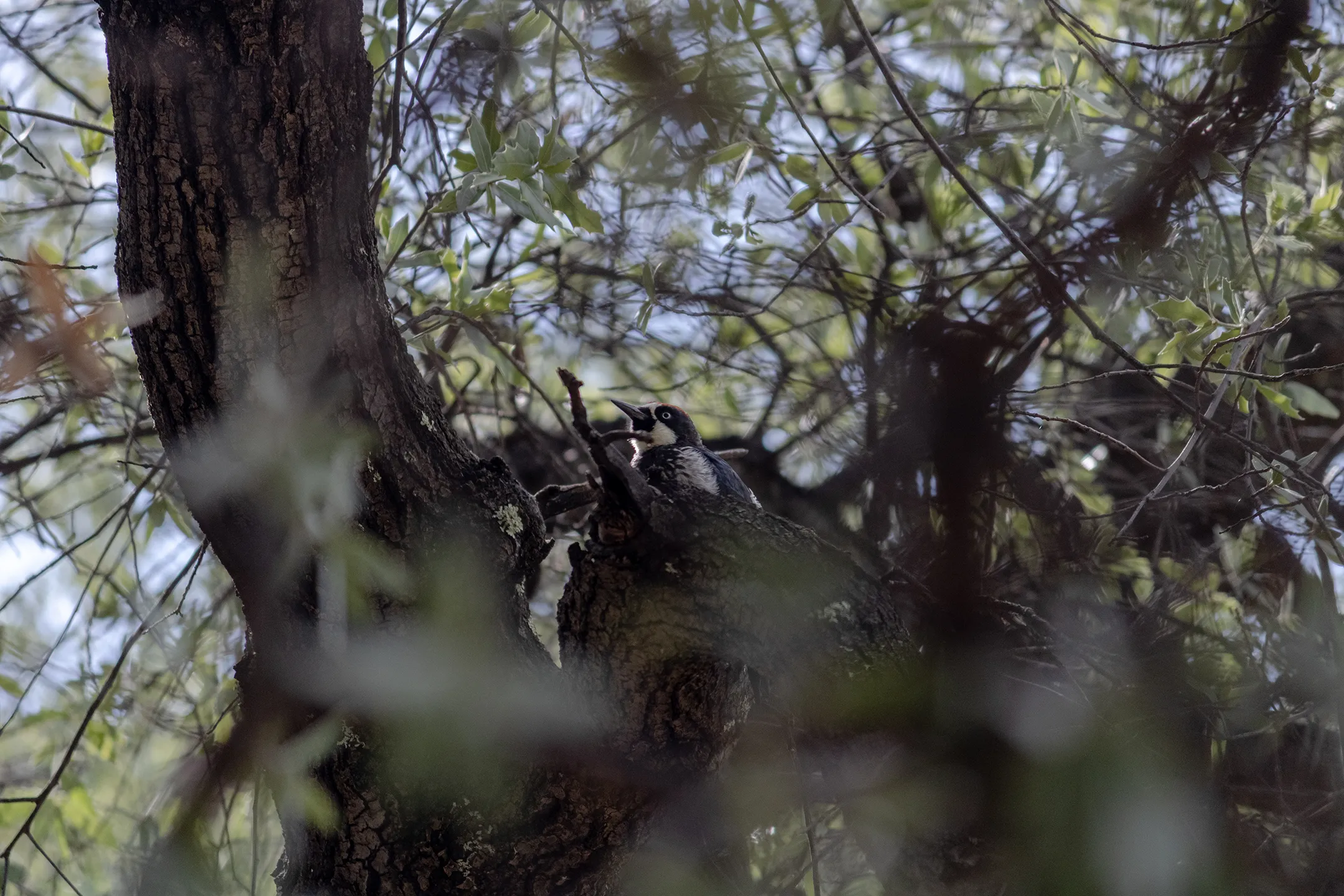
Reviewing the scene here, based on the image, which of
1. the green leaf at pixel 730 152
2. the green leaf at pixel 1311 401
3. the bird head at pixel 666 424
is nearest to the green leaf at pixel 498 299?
the green leaf at pixel 730 152

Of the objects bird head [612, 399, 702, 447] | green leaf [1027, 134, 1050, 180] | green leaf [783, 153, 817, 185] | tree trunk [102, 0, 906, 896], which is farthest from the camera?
bird head [612, 399, 702, 447]

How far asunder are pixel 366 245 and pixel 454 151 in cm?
53

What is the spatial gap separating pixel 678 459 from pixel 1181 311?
3.72ft

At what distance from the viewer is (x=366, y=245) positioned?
5.38 feet

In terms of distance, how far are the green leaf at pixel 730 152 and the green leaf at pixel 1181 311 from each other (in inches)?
38.7

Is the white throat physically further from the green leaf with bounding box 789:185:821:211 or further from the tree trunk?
the tree trunk

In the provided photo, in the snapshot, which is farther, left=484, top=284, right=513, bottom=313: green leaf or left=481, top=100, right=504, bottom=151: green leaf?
left=484, top=284, right=513, bottom=313: green leaf

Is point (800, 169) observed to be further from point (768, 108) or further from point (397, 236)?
point (397, 236)

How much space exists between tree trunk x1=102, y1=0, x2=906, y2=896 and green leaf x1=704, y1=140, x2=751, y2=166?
97cm

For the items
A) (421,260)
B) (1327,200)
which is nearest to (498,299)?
A: (421,260)

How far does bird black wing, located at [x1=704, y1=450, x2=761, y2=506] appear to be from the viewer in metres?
2.44

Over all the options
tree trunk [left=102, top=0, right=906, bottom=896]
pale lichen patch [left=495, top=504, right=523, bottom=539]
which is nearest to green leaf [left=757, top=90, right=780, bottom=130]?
tree trunk [left=102, top=0, right=906, bottom=896]

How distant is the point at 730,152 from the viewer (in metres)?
2.37

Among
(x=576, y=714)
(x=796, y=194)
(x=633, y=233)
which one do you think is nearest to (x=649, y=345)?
(x=633, y=233)
